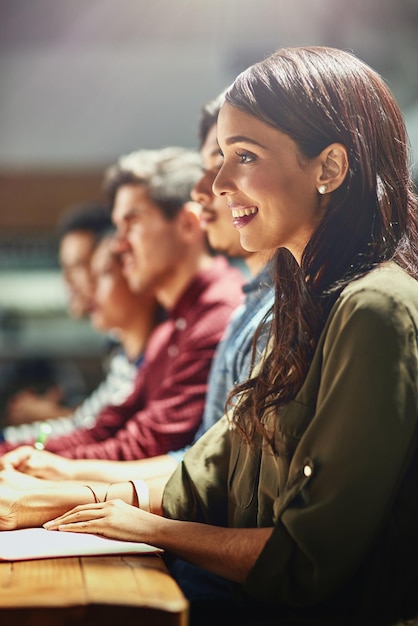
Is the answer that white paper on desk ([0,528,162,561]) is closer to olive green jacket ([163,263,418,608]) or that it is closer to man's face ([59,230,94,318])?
olive green jacket ([163,263,418,608])

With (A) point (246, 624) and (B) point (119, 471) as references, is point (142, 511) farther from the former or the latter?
(B) point (119, 471)

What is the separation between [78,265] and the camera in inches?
136

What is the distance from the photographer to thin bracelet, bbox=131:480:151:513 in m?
1.23

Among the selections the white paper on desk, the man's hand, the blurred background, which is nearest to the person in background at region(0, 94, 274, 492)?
the man's hand

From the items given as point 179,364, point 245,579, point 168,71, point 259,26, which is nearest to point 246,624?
point 245,579

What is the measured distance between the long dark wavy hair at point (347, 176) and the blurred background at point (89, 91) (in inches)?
79.9

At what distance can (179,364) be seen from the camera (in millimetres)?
1784

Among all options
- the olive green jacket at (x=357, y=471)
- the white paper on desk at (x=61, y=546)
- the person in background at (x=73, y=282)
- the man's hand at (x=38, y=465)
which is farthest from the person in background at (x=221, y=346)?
the person in background at (x=73, y=282)

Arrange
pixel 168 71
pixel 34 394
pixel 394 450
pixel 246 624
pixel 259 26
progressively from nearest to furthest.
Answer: pixel 394 450
pixel 246 624
pixel 259 26
pixel 34 394
pixel 168 71

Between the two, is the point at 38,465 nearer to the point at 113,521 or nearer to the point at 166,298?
the point at 113,521

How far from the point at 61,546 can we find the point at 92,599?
0.70 ft

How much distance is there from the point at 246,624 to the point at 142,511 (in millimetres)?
212

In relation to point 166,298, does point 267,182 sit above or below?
above

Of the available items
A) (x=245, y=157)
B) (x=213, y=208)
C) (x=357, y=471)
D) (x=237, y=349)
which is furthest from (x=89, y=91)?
(x=357, y=471)
